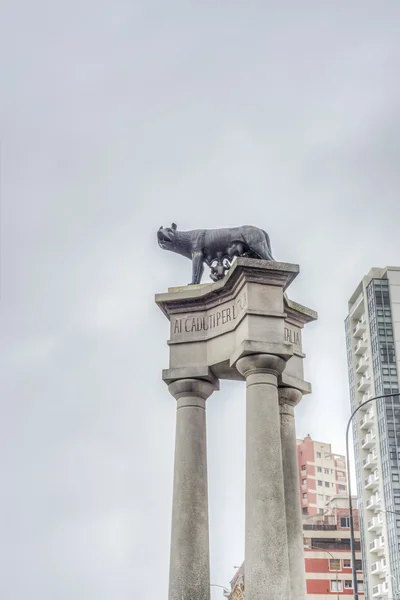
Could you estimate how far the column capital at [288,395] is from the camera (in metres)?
15.7

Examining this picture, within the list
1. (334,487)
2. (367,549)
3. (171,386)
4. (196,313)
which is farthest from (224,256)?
(334,487)

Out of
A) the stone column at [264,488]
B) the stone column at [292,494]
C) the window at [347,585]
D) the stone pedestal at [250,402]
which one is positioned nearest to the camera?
the stone column at [264,488]

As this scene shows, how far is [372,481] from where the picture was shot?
313 ft

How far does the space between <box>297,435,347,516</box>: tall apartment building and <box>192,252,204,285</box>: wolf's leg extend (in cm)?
12518

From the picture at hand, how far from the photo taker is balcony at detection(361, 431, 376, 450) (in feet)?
315

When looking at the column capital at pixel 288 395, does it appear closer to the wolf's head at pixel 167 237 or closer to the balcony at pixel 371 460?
the wolf's head at pixel 167 237

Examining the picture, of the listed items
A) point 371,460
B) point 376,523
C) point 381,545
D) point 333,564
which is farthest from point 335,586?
point 371,460

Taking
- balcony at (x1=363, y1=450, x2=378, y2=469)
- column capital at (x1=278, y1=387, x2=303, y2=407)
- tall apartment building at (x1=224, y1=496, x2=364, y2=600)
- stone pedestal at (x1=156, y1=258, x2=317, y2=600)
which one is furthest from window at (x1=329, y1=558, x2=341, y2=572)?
stone pedestal at (x1=156, y1=258, x2=317, y2=600)

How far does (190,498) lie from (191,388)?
2.08 metres

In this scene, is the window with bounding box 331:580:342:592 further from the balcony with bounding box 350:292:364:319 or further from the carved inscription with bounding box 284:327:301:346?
the carved inscription with bounding box 284:327:301:346

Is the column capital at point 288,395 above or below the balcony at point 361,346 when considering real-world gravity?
below

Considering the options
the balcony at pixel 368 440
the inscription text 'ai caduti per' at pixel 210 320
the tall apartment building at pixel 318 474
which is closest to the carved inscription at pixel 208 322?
the inscription text 'ai caduti per' at pixel 210 320

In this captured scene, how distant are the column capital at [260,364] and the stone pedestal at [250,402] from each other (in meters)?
0.02

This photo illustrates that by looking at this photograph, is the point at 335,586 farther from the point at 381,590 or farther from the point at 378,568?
the point at 378,568
